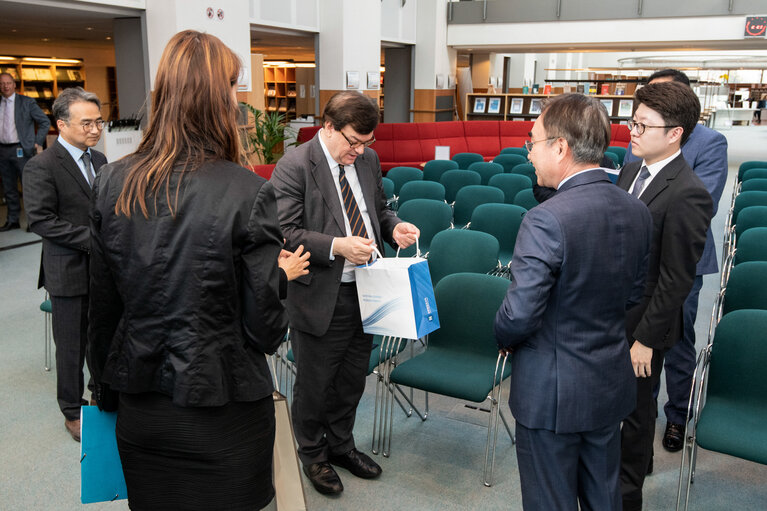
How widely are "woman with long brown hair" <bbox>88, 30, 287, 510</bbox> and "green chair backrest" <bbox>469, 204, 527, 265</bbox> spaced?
12.8 ft

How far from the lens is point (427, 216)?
18.5ft

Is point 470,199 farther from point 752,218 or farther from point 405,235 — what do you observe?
point 405,235

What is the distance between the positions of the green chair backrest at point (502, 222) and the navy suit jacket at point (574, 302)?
338 centimetres

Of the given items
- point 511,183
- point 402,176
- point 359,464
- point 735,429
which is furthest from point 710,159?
point 402,176

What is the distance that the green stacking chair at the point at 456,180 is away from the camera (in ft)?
24.8

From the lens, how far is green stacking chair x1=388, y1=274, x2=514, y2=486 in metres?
3.17

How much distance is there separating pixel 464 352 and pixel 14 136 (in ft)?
23.7

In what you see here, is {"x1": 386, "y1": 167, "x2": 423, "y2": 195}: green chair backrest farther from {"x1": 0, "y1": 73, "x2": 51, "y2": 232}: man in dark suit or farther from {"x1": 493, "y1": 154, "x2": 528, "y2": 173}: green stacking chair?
{"x1": 0, "y1": 73, "x2": 51, "y2": 232}: man in dark suit

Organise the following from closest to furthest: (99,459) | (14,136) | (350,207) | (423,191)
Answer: (99,459) → (350,207) → (423,191) → (14,136)

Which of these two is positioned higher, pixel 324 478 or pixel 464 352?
pixel 464 352

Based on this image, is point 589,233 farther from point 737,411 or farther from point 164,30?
point 164,30

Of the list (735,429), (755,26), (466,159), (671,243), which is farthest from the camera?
(755,26)

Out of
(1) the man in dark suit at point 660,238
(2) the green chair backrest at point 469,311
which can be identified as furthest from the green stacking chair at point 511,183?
(1) the man in dark suit at point 660,238

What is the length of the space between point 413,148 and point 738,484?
10525 mm
